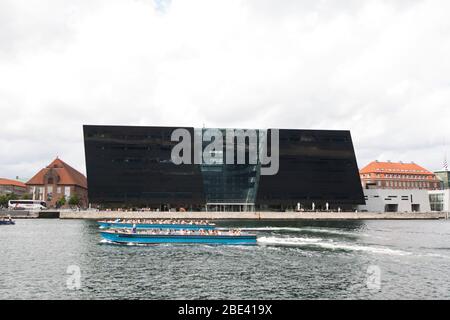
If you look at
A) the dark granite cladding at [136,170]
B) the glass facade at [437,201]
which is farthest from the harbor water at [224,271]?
the glass facade at [437,201]

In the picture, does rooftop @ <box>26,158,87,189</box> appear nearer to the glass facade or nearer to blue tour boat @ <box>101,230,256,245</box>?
blue tour boat @ <box>101,230,256,245</box>

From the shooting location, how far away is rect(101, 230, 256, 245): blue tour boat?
62.1 meters

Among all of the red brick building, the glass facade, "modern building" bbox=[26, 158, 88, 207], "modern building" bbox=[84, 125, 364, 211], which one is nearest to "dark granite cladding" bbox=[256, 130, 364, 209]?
"modern building" bbox=[84, 125, 364, 211]

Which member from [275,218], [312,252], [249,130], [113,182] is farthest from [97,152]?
[312,252]

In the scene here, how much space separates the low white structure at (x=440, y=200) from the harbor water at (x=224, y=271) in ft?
406

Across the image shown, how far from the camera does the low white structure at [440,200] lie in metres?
172

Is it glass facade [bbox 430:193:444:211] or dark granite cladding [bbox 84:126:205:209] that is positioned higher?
dark granite cladding [bbox 84:126:205:209]

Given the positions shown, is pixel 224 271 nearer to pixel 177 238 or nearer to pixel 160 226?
pixel 177 238

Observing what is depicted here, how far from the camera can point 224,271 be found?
40406 mm

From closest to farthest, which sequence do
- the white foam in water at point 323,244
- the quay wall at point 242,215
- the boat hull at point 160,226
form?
the white foam in water at point 323,244 < the boat hull at point 160,226 < the quay wall at point 242,215

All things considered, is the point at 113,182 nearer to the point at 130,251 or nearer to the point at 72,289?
the point at 130,251

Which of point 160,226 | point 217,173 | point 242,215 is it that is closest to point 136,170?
point 217,173

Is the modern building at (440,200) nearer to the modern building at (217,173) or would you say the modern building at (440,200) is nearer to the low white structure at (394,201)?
the low white structure at (394,201)

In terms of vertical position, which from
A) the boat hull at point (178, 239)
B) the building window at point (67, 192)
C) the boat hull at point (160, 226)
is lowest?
the boat hull at point (178, 239)
